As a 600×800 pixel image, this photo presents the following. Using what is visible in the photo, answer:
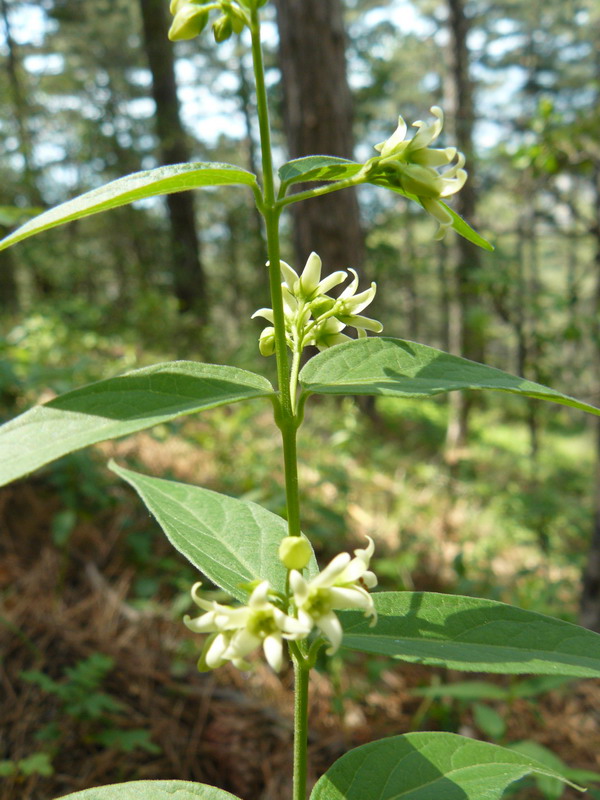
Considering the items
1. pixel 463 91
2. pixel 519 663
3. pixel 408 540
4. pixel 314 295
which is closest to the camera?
pixel 519 663

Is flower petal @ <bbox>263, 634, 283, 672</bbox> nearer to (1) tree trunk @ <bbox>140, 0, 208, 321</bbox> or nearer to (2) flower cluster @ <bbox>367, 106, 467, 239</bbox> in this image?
(2) flower cluster @ <bbox>367, 106, 467, 239</bbox>

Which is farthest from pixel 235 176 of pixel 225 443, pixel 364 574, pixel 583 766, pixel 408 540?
pixel 225 443

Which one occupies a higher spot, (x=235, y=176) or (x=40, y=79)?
(x=40, y=79)

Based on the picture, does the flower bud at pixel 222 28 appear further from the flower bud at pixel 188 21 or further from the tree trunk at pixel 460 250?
the tree trunk at pixel 460 250

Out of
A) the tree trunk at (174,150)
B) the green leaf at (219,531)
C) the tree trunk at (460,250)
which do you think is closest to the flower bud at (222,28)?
the green leaf at (219,531)

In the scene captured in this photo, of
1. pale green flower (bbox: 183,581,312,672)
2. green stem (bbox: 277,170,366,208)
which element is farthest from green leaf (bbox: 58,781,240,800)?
green stem (bbox: 277,170,366,208)

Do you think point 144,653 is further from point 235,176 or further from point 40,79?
point 40,79
